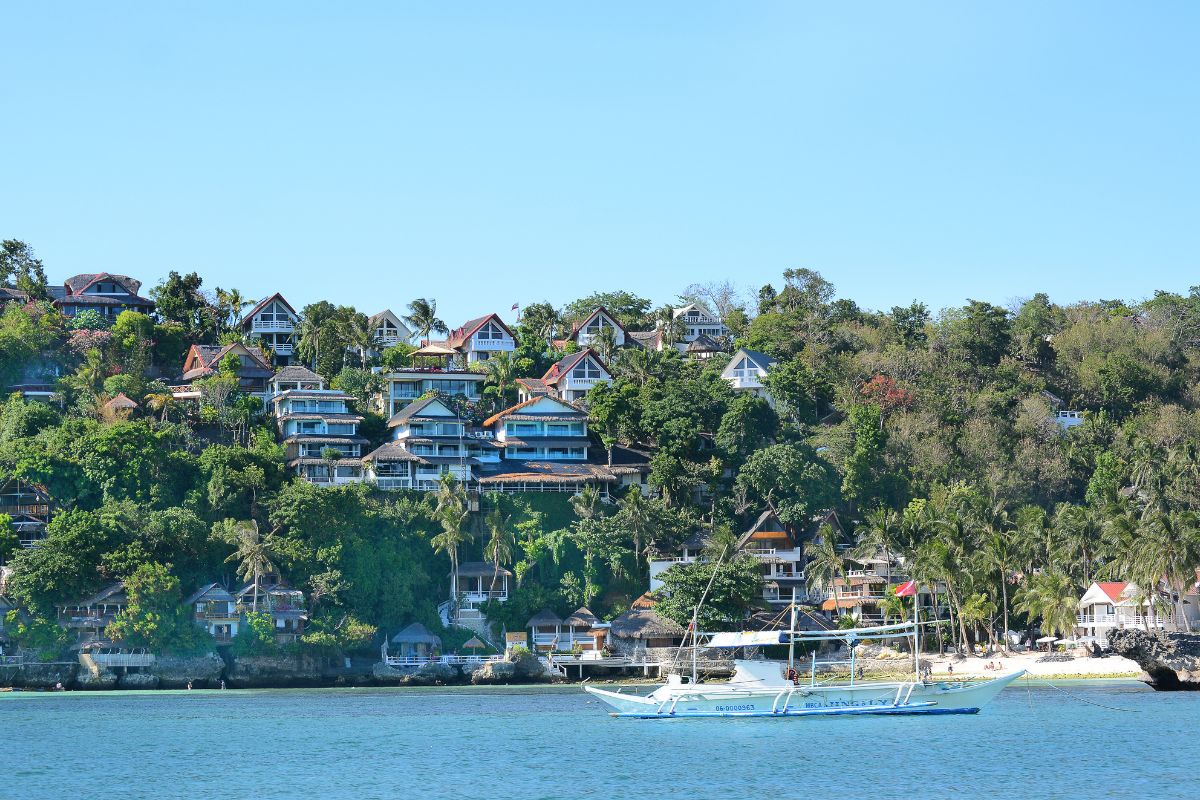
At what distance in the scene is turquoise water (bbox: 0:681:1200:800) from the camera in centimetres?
4725

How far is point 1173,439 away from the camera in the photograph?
103 metres

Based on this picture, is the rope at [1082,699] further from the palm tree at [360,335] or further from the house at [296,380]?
the palm tree at [360,335]

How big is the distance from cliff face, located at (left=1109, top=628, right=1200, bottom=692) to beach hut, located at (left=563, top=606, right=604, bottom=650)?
2713cm

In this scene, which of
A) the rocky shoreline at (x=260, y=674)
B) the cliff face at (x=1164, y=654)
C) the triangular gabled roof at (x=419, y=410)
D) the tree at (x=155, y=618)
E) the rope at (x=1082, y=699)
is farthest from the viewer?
the triangular gabled roof at (x=419, y=410)

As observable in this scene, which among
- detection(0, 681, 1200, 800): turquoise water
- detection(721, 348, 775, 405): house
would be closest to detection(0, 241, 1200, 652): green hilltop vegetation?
detection(721, 348, 775, 405): house

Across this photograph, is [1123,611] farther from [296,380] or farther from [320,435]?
[296,380]

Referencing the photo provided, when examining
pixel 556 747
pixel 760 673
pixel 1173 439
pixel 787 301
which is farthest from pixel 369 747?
pixel 787 301

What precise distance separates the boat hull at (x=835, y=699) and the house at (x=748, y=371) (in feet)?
150

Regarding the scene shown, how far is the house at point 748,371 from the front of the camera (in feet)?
351

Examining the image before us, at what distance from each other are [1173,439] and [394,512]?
50453 mm

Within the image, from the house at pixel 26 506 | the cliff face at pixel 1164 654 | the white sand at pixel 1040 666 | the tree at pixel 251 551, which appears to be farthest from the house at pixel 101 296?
the cliff face at pixel 1164 654

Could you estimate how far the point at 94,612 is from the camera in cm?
8031

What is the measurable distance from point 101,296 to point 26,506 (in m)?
29.6

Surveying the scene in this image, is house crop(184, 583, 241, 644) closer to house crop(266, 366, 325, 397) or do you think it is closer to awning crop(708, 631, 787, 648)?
house crop(266, 366, 325, 397)
